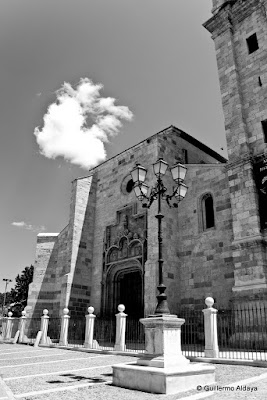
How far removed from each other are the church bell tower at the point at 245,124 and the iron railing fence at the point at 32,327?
11.9 metres

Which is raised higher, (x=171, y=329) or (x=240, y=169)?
(x=240, y=169)

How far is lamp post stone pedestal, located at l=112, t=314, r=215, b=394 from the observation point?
5.35 meters

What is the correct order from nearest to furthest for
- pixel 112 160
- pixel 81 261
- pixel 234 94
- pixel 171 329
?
pixel 171 329, pixel 234 94, pixel 81 261, pixel 112 160

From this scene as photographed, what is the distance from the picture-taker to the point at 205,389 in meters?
5.40

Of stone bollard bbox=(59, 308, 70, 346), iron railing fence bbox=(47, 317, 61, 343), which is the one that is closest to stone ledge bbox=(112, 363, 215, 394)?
stone bollard bbox=(59, 308, 70, 346)

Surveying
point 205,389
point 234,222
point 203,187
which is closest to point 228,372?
point 205,389

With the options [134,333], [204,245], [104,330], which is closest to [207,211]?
[204,245]

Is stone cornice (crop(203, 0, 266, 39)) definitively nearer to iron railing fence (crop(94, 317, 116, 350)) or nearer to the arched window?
the arched window

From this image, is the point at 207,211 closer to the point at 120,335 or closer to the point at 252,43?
the point at 120,335

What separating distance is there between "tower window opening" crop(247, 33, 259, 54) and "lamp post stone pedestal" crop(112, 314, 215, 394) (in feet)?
43.7

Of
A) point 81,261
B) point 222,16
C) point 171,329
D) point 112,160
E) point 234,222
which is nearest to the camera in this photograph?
point 171,329

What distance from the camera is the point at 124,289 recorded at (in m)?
17.7

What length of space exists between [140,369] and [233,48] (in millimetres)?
Result: 14793

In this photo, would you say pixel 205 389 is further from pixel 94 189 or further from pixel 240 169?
pixel 94 189
